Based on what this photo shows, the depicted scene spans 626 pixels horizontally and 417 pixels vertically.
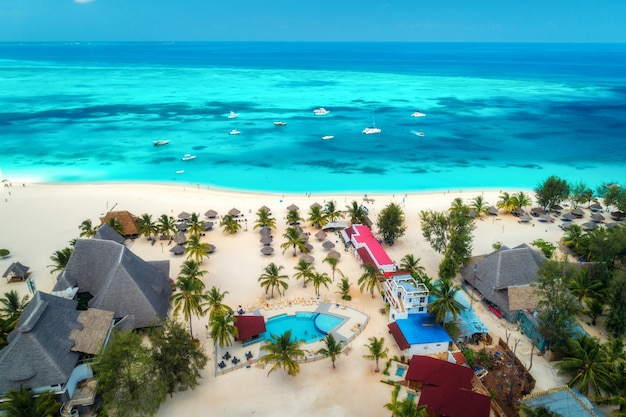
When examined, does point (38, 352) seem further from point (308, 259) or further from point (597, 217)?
point (597, 217)

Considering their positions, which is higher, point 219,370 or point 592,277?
point 592,277

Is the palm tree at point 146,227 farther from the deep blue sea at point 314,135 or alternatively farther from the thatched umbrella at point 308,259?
the deep blue sea at point 314,135

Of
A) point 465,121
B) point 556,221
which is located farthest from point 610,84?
point 556,221

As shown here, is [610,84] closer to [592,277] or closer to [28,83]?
[592,277]

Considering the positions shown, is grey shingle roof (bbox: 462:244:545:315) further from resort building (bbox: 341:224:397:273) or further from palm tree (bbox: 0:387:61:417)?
palm tree (bbox: 0:387:61:417)

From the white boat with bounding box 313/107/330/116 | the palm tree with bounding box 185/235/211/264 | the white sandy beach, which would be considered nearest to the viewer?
the white sandy beach

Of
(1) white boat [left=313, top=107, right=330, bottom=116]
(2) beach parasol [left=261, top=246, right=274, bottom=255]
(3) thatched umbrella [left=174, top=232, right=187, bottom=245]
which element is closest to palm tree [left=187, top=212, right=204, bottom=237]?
(3) thatched umbrella [left=174, top=232, right=187, bottom=245]

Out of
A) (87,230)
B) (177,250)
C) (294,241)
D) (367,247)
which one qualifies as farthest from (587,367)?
(87,230)
